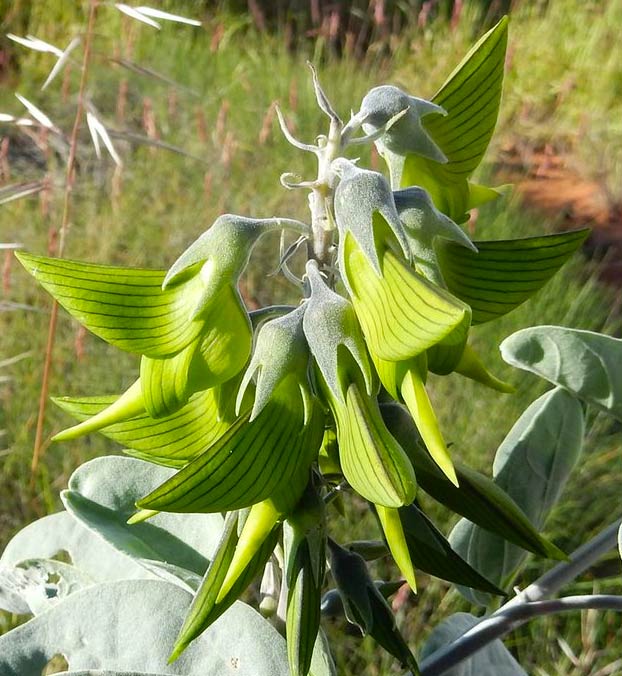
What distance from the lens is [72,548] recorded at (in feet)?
3.31

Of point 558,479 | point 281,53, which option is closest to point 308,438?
point 558,479

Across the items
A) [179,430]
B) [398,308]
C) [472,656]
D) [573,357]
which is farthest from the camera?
[472,656]

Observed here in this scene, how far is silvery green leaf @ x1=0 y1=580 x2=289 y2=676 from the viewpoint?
72cm

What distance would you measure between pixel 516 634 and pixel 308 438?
184 cm

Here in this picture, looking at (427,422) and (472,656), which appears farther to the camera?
(472,656)

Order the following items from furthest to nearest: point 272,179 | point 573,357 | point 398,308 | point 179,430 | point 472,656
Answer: point 272,179, point 472,656, point 573,357, point 179,430, point 398,308

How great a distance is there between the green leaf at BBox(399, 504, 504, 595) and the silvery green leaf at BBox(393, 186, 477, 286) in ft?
0.57

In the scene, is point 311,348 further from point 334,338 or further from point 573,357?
point 573,357

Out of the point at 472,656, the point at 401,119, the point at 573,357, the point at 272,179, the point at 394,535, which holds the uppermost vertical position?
the point at 272,179

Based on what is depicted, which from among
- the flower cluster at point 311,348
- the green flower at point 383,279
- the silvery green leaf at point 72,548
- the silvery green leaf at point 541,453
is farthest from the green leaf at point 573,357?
the silvery green leaf at point 72,548

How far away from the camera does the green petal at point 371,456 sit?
537 mm

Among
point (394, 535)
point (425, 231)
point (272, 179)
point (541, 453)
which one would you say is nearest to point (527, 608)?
point (541, 453)

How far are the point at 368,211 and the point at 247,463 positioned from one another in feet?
0.55

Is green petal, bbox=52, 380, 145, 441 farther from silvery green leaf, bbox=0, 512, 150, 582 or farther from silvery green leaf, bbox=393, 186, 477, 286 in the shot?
silvery green leaf, bbox=0, 512, 150, 582
